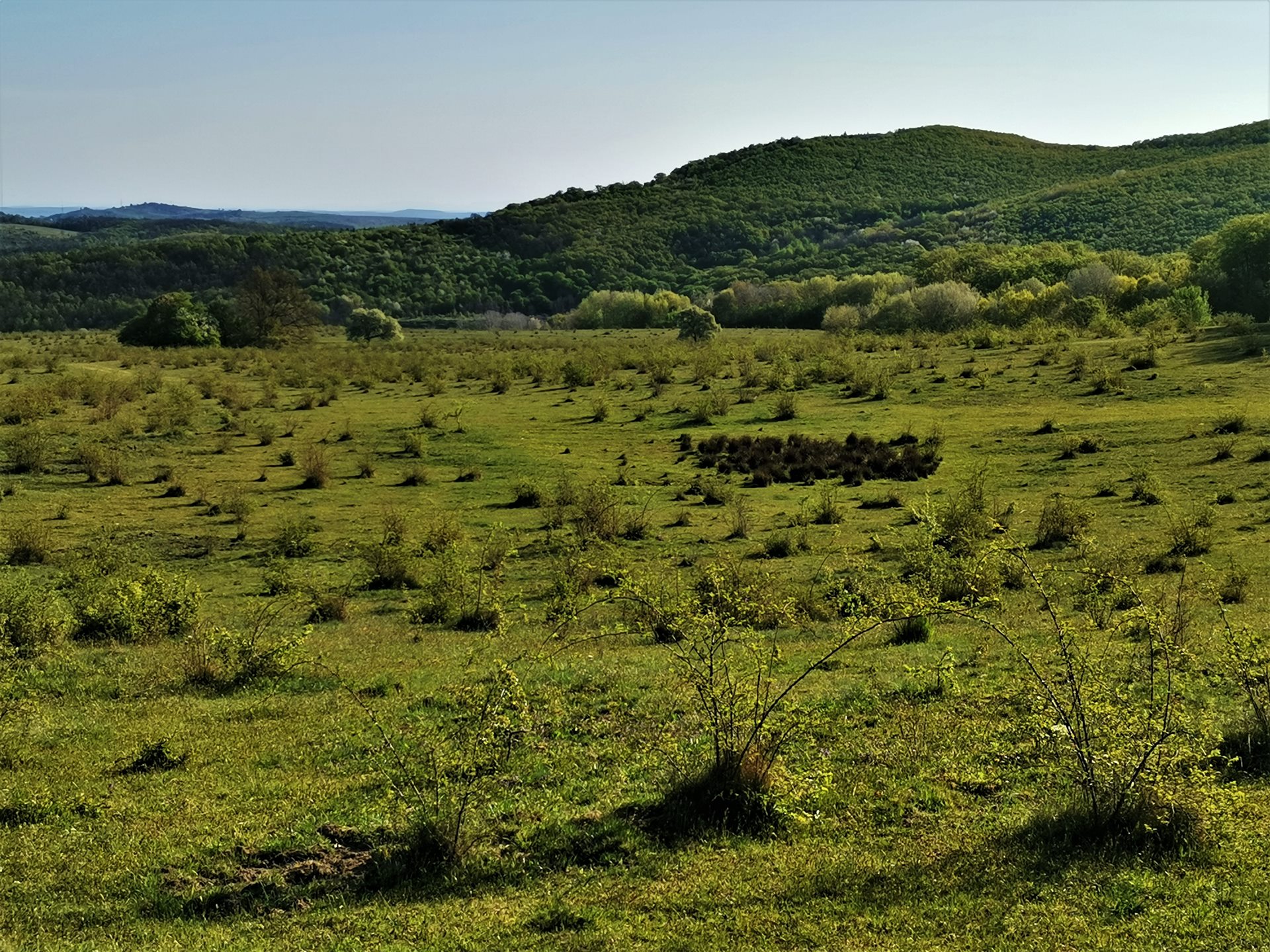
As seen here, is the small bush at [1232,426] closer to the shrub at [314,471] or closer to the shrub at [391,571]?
the shrub at [391,571]

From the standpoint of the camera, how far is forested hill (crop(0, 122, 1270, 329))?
112 meters

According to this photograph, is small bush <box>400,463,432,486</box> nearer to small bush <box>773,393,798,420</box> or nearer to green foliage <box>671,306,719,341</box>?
small bush <box>773,393,798,420</box>

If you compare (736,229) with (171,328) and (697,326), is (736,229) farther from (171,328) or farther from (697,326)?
(171,328)

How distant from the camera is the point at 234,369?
57.8 meters

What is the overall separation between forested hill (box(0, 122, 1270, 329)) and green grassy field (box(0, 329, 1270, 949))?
3458 inches

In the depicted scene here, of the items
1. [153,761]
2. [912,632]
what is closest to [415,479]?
[912,632]

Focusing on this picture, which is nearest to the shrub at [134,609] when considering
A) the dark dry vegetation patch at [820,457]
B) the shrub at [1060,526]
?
the shrub at [1060,526]

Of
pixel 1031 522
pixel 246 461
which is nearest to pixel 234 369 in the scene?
pixel 246 461

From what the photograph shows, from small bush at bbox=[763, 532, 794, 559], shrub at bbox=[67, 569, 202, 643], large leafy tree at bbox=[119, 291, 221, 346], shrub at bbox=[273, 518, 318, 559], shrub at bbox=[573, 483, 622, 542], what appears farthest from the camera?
large leafy tree at bbox=[119, 291, 221, 346]

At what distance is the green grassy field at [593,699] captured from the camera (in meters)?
6.66

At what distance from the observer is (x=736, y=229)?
156875 mm

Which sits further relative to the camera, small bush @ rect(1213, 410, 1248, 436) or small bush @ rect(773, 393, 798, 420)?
small bush @ rect(773, 393, 798, 420)

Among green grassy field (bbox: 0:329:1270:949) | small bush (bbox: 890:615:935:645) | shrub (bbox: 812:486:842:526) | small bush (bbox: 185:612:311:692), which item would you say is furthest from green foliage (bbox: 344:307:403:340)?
small bush (bbox: 890:615:935:645)

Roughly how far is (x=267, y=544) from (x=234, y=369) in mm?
38926
